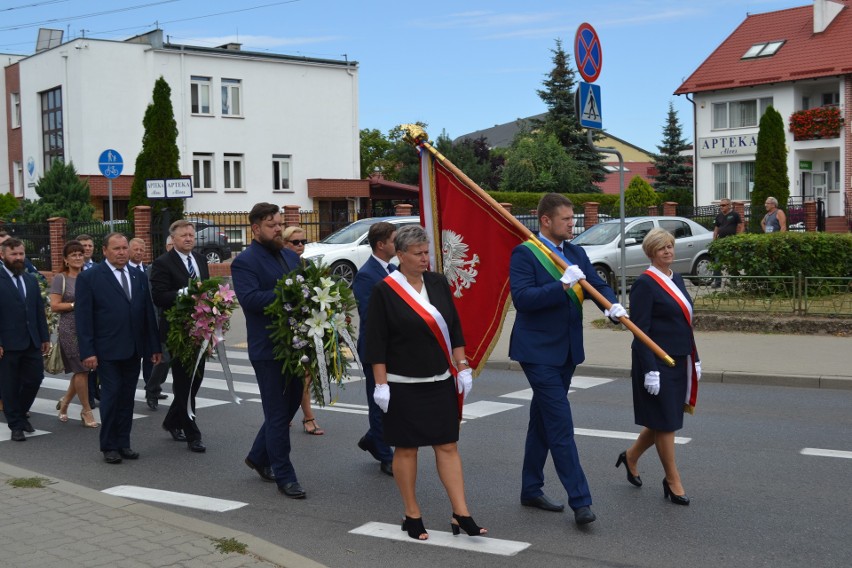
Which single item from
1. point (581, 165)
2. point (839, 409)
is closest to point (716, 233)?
point (839, 409)

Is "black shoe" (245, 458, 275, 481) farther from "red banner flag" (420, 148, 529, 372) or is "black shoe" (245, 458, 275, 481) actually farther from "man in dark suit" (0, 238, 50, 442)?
"man in dark suit" (0, 238, 50, 442)

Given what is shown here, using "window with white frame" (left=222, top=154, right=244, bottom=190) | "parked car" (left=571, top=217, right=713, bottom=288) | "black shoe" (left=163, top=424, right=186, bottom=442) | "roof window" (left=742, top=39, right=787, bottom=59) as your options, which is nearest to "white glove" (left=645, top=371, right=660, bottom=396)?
"black shoe" (left=163, top=424, right=186, bottom=442)

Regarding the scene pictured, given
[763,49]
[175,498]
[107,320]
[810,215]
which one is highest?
[763,49]

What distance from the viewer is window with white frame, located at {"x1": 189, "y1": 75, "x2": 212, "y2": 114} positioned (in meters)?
43.0

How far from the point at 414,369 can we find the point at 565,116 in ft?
191

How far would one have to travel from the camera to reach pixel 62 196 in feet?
108

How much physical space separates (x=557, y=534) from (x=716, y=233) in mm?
15005

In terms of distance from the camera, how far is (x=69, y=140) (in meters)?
41.7

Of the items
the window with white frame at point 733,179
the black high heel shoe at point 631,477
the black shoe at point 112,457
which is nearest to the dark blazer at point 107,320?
the black shoe at point 112,457

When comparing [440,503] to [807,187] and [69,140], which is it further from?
[807,187]

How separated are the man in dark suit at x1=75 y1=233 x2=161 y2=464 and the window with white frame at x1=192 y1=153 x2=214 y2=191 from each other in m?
35.5

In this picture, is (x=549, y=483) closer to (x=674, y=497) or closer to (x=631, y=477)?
(x=631, y=477)

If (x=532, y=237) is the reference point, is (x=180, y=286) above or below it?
below

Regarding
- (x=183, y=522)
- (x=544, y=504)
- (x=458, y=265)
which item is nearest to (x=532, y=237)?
(x=458, y=265)
